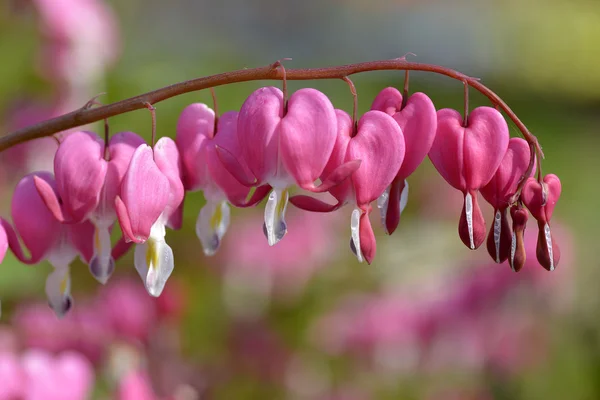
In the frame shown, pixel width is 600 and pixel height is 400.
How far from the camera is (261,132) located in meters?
0.88

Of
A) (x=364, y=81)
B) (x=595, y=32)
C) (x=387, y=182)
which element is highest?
(x=387, y=182)

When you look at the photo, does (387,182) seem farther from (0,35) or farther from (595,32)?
(595,32)

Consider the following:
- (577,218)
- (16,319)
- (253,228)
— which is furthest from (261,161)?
(577,218)

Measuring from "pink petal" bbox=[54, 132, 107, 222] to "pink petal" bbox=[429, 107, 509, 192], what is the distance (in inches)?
14.4

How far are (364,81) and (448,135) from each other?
19.8ft

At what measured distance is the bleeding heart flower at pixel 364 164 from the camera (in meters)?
0.88

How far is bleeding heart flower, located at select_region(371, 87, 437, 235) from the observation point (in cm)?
89

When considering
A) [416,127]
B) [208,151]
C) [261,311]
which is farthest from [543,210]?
[261,311]

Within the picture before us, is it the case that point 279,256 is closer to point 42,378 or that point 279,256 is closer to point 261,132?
point 42,378

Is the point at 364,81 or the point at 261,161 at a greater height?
the point at 261,161

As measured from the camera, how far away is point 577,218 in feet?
20.0

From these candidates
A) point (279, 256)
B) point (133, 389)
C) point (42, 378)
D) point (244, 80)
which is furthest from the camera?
point (279, 256)

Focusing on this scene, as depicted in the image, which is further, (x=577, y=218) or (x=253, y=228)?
(x=577, y=218)

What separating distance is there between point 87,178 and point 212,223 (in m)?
0.17
